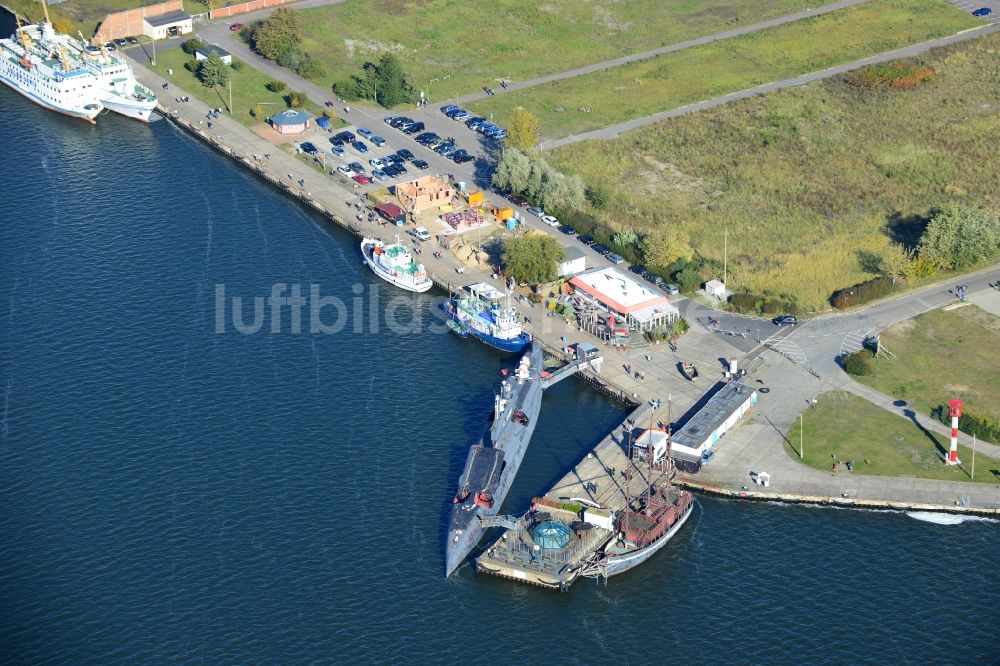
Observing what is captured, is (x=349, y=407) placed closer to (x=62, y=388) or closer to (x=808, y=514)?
(x=62, y=388)

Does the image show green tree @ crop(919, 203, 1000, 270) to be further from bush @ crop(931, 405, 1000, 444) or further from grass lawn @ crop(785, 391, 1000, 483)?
grass lawn @ crop(785, 391, 1000, 483)

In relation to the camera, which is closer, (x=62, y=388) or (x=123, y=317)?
(x=62, y=388)

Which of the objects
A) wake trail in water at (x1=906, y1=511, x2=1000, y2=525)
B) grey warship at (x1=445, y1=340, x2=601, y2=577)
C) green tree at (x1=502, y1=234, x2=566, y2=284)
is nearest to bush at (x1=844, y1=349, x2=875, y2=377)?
wake trail in water at (x1=906, y1=511, x2=1000, y2=525)

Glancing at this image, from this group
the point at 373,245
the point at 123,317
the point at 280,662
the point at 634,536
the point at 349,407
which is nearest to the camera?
the point at 280,662

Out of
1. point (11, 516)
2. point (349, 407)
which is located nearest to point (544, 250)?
point (349, 407)

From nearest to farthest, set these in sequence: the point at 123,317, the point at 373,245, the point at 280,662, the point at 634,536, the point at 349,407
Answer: the point at 280,662 < the point at 634,536 < the point at 349,407 < the point at 123,317 < the point at 373,245

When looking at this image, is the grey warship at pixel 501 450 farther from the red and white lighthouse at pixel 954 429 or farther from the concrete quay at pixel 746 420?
the red and white lighthouse at pixel 954 429

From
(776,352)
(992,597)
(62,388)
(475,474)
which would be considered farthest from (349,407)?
(992,597)
